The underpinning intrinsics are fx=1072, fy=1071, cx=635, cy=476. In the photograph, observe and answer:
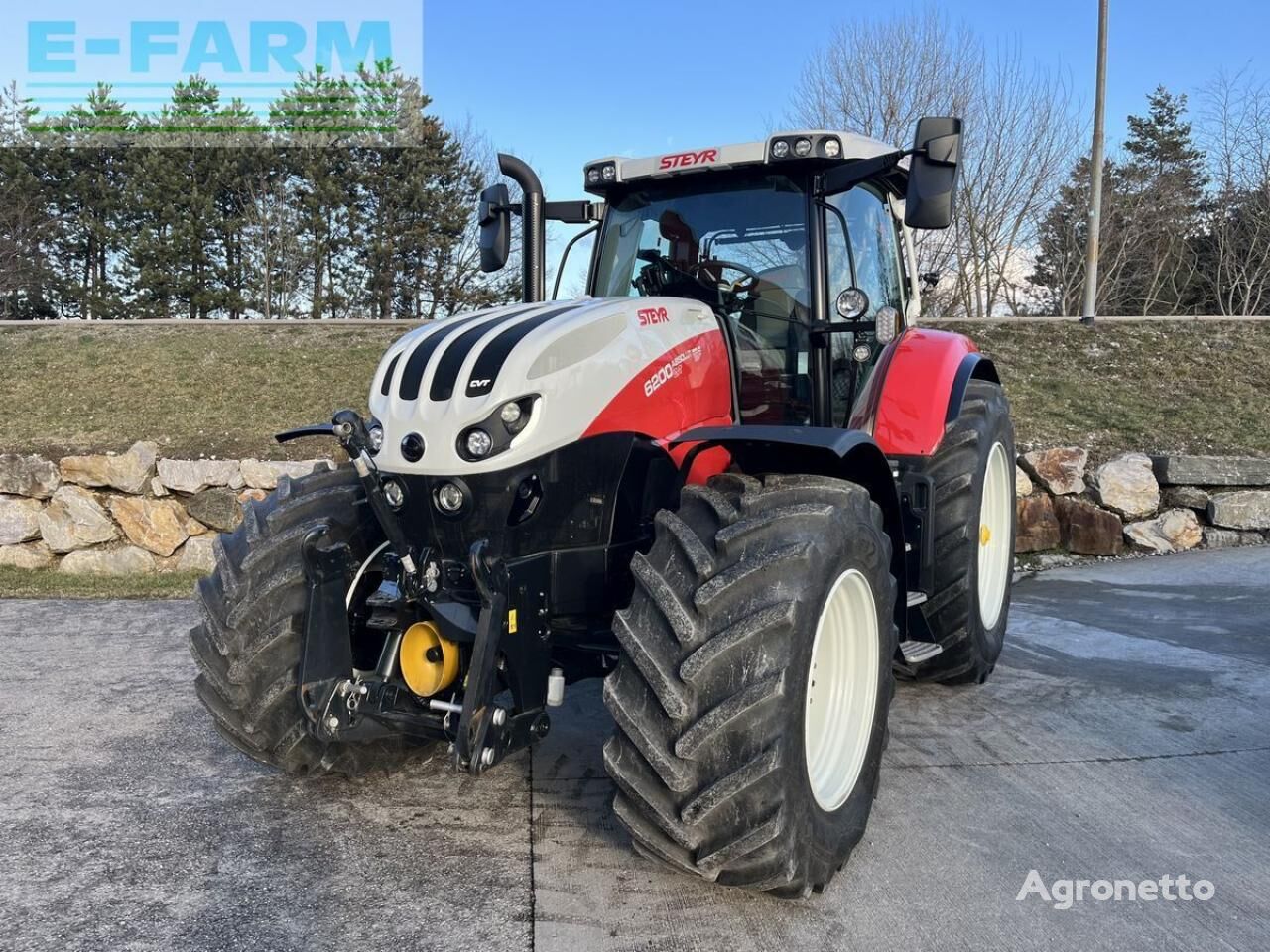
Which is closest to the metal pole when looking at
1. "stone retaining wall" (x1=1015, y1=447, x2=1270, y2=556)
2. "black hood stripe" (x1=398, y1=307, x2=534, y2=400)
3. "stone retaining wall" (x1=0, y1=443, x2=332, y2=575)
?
"stone retaining wall" (x1=1015, y1=447, x2=1270, y2=556)

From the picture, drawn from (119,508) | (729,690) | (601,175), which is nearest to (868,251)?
(601,175)

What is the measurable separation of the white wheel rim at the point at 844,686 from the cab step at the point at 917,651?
72cm

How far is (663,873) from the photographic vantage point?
2977 mm

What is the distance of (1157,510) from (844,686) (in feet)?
22.8

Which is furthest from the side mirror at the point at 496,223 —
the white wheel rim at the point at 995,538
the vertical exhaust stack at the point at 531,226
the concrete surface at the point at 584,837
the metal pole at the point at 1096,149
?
the metal pole at the point at 1096,149

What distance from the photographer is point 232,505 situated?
30.3 ft

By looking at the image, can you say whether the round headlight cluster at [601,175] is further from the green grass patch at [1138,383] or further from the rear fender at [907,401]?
the green grass patch at [1138,383]

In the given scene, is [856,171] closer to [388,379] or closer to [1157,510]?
[388,379]

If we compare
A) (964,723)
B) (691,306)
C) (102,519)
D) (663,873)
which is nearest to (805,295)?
(691,306)

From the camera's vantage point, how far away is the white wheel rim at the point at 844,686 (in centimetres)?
316

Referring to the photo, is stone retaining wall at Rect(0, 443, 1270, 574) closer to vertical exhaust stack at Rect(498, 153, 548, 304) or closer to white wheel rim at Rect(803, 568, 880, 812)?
vertical exhaust stack at Rect(498, 153, 548, 304)

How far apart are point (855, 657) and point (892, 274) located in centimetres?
216

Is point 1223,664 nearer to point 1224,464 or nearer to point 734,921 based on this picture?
point 734,921

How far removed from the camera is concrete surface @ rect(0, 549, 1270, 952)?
8.82ft
